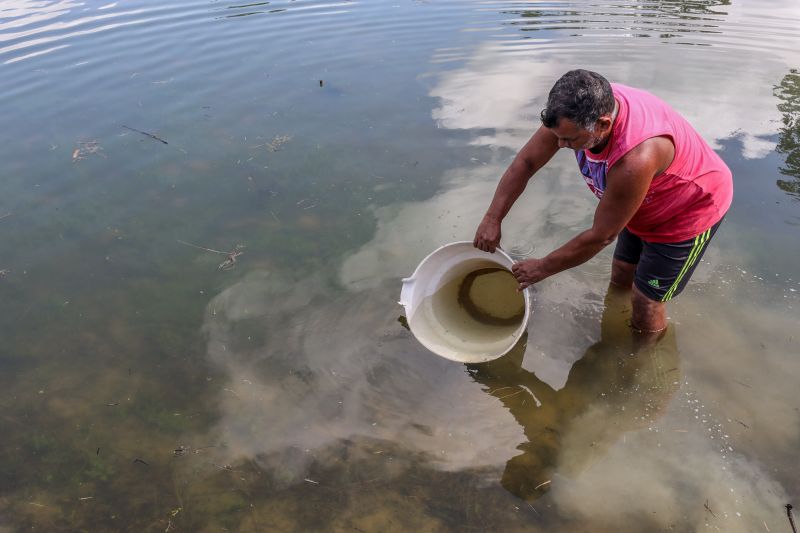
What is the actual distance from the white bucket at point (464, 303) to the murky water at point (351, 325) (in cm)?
23

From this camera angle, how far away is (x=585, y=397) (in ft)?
10.3

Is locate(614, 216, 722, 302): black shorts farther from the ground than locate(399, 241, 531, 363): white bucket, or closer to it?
farther from the ground

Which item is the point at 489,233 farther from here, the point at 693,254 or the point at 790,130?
the point at 790,130

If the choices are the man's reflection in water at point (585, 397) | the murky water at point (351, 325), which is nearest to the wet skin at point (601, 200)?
the man's reflection in water at point (585, 397)

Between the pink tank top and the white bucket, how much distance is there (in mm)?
706

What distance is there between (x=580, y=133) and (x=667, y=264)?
3.46 feet

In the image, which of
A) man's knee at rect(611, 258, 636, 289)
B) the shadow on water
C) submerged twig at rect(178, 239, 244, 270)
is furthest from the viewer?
the shadow on water

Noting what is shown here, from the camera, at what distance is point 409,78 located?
7023 millimetres

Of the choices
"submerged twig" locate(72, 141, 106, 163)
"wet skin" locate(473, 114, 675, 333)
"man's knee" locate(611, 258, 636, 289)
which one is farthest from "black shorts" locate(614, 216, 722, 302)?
"submerged twig" locate(72, 141, 106, 163)

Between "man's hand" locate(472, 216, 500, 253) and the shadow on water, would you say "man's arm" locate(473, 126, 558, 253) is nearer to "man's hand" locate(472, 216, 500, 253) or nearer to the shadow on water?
"man's hand" locate(472, 216, 500, 253)

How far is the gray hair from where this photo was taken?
211 cm

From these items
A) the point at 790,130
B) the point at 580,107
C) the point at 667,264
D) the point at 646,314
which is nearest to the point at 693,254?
the point at 667,264

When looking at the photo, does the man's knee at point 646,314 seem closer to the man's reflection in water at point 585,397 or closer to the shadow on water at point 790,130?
the man's reflection in water at point 585,397

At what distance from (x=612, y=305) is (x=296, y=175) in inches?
120
